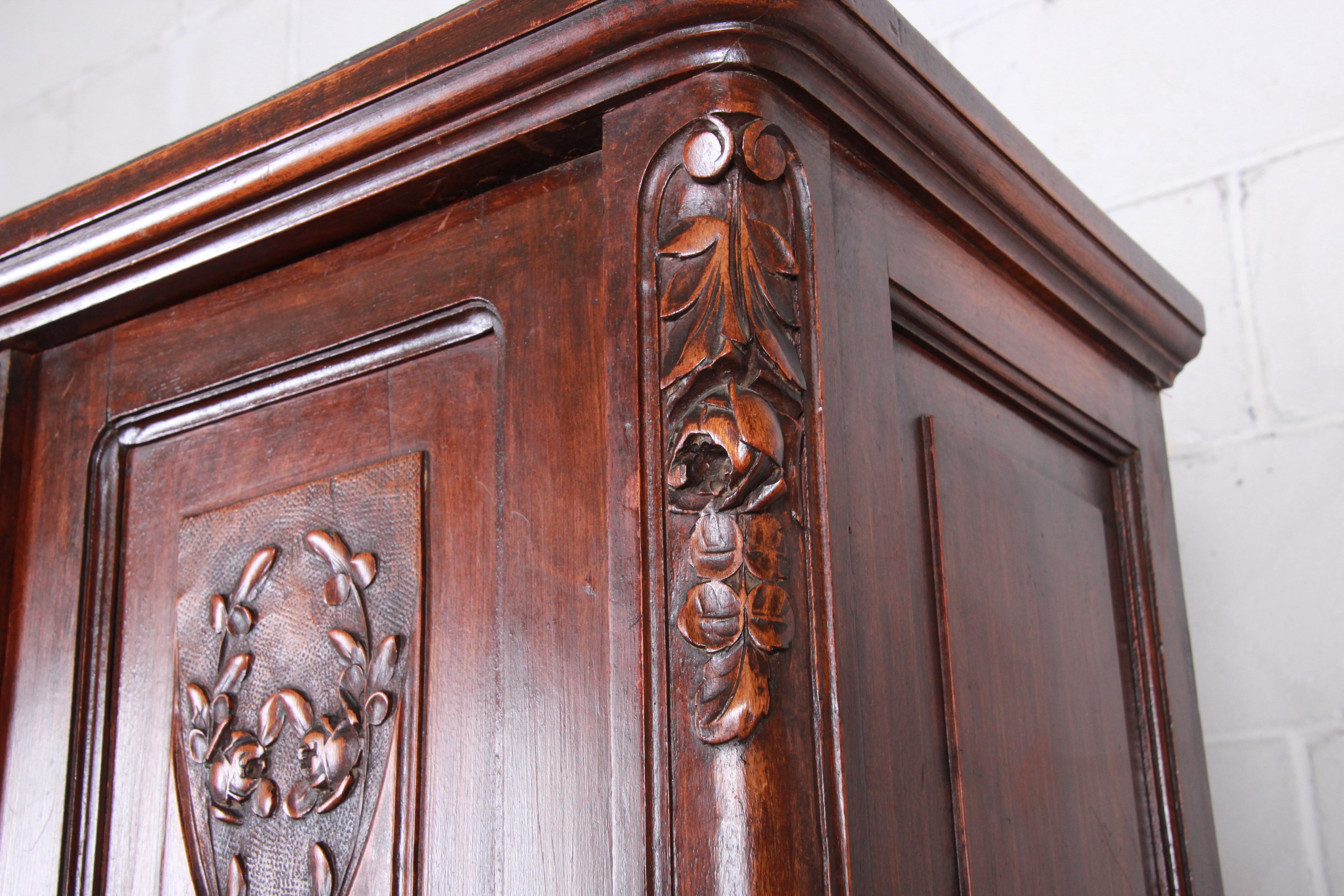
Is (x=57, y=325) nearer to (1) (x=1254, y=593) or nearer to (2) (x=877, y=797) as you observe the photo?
(2) (x=877, y=797)

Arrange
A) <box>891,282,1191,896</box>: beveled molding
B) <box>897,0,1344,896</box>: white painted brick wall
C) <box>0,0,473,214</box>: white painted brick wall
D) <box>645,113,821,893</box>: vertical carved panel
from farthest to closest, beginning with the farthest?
<box>0,0,473,214</box>: white painted brick wall, <box>897,0,1344,896</box>: white painted brick wall, <box>891,282,1191,896</box>: beveled molding, <box>645,113,821,893</box>: vertical carved panel

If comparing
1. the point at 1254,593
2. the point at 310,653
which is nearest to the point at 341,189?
the point at 310,653

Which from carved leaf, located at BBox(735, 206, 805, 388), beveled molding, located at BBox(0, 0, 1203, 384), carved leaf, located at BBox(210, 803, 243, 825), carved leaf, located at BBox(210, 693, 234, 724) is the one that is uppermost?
beveled molding, located at BBox(0, 0, 1203, 384)

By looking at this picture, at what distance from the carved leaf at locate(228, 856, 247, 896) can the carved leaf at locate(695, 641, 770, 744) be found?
29 centimetres

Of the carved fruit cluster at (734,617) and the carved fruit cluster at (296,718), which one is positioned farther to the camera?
the carved fruit cluster at (296,718)

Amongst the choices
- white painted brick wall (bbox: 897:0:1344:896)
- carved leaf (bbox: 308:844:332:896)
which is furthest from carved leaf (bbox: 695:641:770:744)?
white painted brick wall (bbox: 897:0:1344:896)

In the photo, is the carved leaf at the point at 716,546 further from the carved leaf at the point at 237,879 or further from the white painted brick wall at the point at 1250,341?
the white painted brick wall at the point at 1250,341

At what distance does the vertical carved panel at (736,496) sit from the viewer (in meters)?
0.48

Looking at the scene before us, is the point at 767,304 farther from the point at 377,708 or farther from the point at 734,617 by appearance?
the point at 377,708

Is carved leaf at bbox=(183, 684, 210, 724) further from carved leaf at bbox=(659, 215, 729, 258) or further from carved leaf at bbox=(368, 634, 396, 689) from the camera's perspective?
carved leaf at bbox=(659, 215, 729, 258)

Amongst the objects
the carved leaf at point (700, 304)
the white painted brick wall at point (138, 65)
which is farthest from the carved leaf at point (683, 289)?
the white painted brick wall at point (138, 65)

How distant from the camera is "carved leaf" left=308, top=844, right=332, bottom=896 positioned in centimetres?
60

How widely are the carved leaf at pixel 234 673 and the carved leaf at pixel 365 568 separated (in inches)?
3.5

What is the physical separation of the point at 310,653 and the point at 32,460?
1.03 ft
